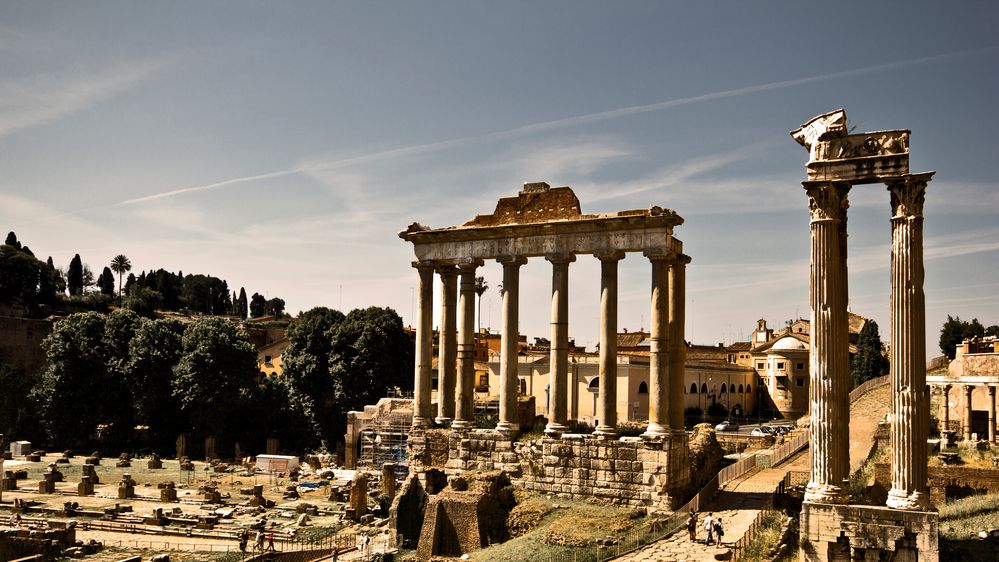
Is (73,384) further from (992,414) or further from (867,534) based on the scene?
(992,414)

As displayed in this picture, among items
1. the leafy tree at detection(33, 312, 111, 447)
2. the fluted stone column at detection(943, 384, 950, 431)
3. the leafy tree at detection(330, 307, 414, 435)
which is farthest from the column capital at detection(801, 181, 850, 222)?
the leafy tree at detection(33, 312, 111, 447)

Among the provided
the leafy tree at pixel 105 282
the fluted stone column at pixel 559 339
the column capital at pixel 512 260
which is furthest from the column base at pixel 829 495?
the leafy tree at pixel 105 282

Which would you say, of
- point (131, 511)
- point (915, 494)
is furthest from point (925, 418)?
point (131, 511)

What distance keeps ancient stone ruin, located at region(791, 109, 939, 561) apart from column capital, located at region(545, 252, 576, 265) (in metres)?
11.1

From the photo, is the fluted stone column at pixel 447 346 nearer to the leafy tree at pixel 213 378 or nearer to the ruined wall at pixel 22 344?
the leafy tree at pixel 213 378

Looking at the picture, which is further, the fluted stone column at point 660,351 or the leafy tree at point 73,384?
the leafy tree at point 73,384

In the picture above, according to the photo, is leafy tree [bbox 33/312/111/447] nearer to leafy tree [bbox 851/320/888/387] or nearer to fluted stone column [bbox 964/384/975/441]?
fluted stone column [bbox 964/384/975/441]

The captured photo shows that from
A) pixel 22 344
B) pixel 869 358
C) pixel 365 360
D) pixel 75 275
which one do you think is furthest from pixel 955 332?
pixel 75 275

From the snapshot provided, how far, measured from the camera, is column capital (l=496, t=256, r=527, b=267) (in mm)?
31141

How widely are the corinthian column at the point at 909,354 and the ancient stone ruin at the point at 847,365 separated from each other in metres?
0.02

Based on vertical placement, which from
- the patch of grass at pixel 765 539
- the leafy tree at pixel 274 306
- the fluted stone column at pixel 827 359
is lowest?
the patch of grass at pixel 765 539

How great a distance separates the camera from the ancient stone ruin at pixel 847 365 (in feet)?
61.0

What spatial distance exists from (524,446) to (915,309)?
14757mm

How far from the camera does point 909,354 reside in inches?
744
